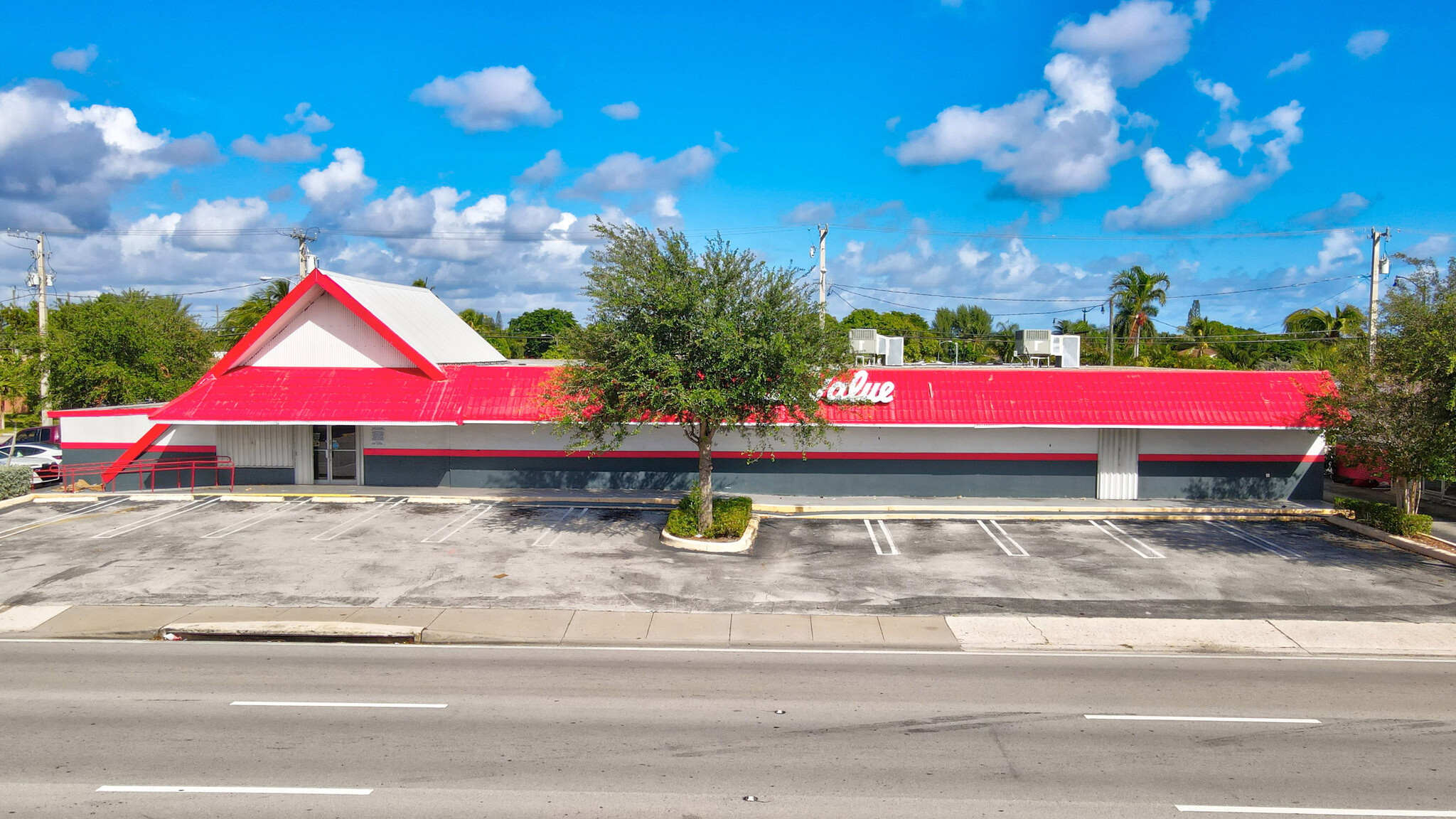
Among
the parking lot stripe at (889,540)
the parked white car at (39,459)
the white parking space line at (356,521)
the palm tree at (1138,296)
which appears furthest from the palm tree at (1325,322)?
the parked white car at (39,459)

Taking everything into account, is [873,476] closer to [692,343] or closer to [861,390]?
[861,390]

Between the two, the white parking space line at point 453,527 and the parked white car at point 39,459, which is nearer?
the white parking space line at point 453,527

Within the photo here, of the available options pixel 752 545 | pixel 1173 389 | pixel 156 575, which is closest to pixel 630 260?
pixel 752 545

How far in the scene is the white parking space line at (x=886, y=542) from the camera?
837 inches

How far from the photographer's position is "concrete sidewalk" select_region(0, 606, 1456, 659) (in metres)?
14.7

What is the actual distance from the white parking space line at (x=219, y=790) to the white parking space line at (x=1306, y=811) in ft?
28.9

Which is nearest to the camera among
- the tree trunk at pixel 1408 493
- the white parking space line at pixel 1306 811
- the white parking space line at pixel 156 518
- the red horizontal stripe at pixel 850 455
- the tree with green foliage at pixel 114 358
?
the white parking space line at pixel 1306 811

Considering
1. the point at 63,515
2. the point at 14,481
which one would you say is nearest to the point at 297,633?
the point at 63,515

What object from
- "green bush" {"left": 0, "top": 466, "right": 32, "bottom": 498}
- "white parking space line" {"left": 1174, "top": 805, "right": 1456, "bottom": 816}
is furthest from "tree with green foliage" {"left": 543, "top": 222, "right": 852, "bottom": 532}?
"green bush" {"left": 0, "top": 466, "right": 32, "bottom": 498}

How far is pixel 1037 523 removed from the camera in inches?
970

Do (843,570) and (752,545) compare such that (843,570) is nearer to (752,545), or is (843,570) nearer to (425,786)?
(752,545)

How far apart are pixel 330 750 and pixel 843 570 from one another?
39.9 ft

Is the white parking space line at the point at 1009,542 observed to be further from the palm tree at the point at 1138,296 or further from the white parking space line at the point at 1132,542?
the palm tree at the point at 1138,296

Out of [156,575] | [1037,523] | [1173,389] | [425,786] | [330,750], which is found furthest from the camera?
[1173,389]
